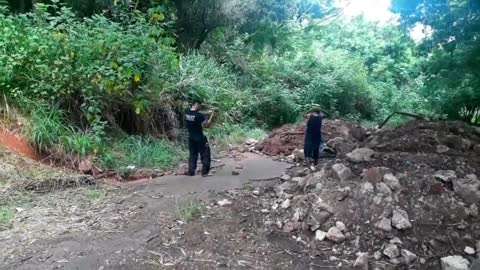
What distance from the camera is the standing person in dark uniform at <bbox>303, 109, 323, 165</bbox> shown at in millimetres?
6289

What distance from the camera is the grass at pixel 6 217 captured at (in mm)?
4050

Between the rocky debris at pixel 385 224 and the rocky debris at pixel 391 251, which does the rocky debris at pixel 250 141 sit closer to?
the rocky debris at pixel 385 224

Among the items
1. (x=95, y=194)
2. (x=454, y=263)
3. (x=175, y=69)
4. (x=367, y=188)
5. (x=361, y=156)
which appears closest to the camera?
(x=454, y=263)

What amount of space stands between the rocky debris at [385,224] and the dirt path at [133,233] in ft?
3.14

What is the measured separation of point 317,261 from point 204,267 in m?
1.01

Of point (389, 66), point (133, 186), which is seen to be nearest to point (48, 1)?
point (133, 186)

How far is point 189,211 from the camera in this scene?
4.35 meters

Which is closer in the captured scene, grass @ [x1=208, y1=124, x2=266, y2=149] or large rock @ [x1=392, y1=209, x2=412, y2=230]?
large rock @ [x1=392, y1=209, x2=412, y2=230]

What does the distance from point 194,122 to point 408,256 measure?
3342 millimetres

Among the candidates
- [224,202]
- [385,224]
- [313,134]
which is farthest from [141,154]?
[385,224]

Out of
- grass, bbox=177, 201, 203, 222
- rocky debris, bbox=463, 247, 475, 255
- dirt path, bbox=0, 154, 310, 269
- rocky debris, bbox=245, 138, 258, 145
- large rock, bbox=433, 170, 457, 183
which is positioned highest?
large rock, bbox=433, 170, 457, 183

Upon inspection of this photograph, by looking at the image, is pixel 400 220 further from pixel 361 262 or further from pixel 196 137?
pixel 196 137

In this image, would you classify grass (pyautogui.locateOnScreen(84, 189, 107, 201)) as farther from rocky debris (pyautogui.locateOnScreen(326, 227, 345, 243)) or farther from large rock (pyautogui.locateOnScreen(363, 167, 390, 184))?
large rock (pyautogui.locateOnScreen(363, 167, 390, 184))

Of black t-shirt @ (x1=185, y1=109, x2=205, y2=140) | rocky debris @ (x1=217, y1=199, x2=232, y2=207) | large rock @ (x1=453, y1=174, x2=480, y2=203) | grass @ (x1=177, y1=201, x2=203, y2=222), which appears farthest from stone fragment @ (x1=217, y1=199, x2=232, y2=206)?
large rock @ (x1=453, y1=174, x2=480, y2=203)
